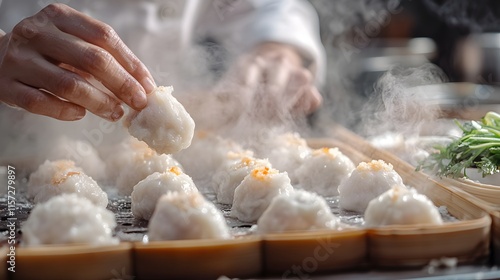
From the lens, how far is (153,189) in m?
2.60

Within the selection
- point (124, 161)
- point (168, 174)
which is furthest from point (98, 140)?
point (168, 174)

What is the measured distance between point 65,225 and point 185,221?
0.40 meters

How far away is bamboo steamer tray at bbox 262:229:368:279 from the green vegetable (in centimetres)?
102

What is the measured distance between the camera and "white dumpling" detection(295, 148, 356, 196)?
3.09 m

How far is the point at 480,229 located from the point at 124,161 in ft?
6.72

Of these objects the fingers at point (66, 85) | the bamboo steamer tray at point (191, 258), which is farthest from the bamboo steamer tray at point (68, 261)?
the fingers at point (66, 85)

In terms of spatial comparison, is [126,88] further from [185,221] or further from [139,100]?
[185,221]

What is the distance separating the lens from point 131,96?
93.7 inches

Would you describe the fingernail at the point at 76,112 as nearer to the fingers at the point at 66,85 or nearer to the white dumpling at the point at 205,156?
the fingers at the point at 66,85

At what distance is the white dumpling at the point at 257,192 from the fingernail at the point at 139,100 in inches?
22.8

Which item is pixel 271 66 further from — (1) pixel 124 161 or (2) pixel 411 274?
(2) pixel 411 274

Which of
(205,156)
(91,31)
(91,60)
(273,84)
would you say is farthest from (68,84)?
(273,84)

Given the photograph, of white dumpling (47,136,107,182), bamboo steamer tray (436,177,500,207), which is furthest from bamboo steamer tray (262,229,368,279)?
white dumpling (47,136,107,182)

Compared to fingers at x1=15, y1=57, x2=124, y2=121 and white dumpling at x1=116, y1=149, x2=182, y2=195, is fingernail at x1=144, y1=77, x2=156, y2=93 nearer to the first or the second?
fingers at x1=15, y1=57, x2=124, y2=121
